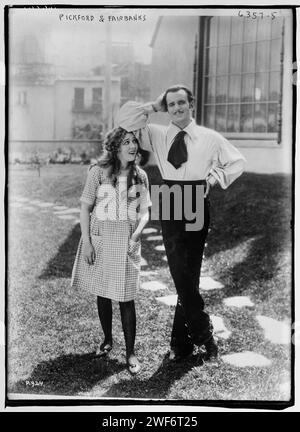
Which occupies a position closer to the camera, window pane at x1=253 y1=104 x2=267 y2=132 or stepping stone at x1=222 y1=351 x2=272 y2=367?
stepping stone at x1=222 y1=351 x2=272 y2=367

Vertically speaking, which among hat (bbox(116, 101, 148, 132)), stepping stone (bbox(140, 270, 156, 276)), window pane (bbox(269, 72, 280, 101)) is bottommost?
stepping stone (bbox(140, 270, 156, 276))

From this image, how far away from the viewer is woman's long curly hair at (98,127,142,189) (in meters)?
2.14

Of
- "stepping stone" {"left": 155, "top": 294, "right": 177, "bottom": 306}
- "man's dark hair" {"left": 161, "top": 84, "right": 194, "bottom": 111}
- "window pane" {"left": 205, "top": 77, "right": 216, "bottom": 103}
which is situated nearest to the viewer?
"man's dark hair" {"left": 161, "top": 84, "right": 194, "bottom": 111}

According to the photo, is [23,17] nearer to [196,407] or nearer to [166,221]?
[166,221]

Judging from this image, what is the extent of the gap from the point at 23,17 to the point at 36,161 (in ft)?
1.94

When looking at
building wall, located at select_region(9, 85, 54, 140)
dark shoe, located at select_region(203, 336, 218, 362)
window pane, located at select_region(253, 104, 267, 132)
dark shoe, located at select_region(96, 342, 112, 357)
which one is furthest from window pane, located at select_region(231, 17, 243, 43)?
dark shoe, located at select_region(96, 342, 112, 357)

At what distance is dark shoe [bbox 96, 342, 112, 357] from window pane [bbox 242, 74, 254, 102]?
124 centimetres

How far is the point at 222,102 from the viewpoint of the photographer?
254cm

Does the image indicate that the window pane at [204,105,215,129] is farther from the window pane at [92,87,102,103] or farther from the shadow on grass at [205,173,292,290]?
the window pane at [92,87,102,103]

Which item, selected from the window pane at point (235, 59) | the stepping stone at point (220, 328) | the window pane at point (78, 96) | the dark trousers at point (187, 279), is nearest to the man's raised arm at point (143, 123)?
the window pane at point (78, 96)

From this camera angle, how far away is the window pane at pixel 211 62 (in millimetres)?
2416

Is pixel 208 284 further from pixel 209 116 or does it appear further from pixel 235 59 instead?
pixel 235 59

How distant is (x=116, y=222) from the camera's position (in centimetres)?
215

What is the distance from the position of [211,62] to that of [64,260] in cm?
112
